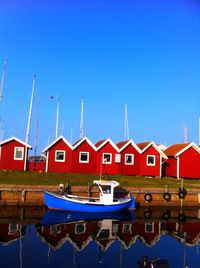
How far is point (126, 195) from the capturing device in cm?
3147

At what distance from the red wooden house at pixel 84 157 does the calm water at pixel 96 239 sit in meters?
13.7

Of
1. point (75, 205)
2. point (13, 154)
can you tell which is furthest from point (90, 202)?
point (13, 154)

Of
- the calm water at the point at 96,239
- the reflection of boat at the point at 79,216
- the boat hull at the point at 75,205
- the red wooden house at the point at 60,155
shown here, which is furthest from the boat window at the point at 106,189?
the red wooden house at the point at 60,155

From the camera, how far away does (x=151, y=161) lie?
146 feet

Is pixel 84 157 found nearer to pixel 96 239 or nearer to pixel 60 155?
pixel 60 155

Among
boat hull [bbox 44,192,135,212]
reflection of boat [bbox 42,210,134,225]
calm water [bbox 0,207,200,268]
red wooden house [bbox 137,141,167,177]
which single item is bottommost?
calm water [bbox 0,207,200,268]

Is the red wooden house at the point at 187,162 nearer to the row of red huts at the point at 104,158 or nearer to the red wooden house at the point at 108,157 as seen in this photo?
the row of red huts at the point at 104,158

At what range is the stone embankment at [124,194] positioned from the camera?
29094 mm

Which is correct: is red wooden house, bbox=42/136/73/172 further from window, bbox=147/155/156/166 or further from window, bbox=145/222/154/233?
window, bbox=145/222/154/233

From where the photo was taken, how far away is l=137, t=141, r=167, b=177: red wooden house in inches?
1734

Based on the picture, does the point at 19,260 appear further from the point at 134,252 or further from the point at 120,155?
the point at 120,155

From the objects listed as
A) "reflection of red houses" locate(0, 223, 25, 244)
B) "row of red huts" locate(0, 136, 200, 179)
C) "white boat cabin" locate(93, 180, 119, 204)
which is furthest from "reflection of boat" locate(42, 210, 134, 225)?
"row of red huts" locate(0, 136, 200, 179)

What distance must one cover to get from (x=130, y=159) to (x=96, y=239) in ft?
77.9

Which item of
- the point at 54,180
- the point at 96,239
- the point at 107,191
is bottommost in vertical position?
the point at 96,239
